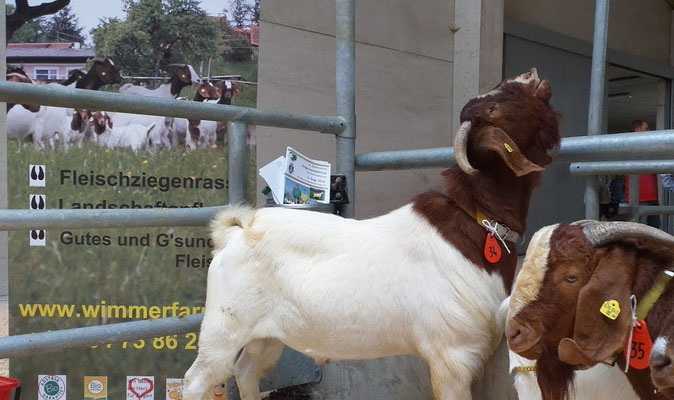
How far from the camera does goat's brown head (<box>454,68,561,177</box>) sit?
6.73ft

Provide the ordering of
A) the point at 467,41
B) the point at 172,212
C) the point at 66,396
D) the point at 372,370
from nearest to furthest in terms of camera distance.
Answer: the point at 172,212
the point at 372,370
the point at 66,396
the point at 467,41

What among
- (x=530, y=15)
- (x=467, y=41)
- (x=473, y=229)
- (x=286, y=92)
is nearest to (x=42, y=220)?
(x=473, y=229)

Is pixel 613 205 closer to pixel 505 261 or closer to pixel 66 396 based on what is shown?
pixel 505 261

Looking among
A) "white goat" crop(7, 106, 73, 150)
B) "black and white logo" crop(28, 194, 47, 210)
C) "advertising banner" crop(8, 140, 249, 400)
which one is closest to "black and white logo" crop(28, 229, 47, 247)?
"advertising banner" crop(8, 140, 249, 400)

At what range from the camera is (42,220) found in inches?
92.4

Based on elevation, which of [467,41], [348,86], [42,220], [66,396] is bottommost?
[66,396]

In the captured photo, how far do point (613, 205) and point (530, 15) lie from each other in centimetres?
602

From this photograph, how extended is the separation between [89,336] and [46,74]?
2222 millimetres

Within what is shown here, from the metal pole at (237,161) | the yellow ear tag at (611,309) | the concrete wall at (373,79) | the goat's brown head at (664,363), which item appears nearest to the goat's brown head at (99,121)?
the concrete wall at (373,79)

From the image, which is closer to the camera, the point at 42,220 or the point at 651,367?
the point at 651,367

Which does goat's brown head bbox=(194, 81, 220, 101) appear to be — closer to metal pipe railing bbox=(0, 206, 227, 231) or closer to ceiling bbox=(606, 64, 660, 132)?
metal pipe railing bbox=(0, 206, 227, 231)

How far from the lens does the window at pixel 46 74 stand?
156 inches

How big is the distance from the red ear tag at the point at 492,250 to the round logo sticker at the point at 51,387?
3121 millimetres

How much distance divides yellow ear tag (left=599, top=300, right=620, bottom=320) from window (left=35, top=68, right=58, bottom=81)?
363 centimetres
